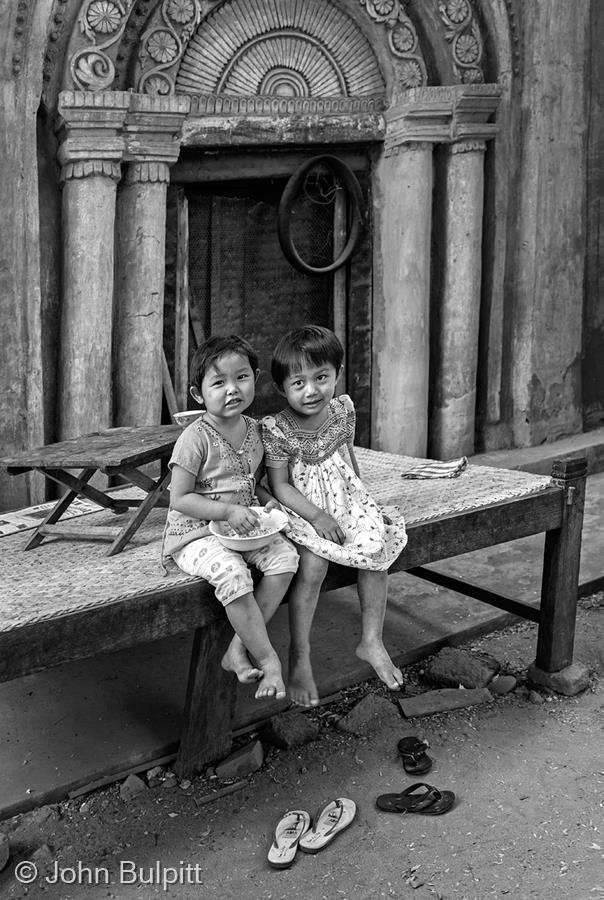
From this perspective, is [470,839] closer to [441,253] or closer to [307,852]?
[307,852]

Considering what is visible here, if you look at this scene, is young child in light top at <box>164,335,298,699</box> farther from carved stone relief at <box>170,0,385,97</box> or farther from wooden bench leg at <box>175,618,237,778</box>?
carved stone relief at <box>170,0,385,97</box>

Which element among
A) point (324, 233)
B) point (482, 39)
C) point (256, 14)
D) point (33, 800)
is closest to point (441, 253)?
point (324, 233)

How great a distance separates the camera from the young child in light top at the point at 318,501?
3012 millimetres

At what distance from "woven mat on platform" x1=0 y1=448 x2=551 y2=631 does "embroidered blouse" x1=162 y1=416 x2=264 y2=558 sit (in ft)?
0.41

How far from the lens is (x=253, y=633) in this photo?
9.21ft

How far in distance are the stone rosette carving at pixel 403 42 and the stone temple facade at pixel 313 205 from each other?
0.04ft

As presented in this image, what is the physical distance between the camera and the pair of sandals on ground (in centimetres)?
273

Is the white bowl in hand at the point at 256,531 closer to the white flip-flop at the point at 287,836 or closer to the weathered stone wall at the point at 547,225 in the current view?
the white flip-flop at the point at 287,836

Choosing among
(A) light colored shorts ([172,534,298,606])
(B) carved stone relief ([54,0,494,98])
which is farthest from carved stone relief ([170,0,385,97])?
(A) light colored shorts ([172,534,298,606])

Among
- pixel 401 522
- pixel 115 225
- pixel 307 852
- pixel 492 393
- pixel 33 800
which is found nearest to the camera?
pixel 307 852

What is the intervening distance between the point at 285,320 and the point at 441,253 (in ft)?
3.71

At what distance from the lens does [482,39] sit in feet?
20.4

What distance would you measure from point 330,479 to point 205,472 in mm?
451

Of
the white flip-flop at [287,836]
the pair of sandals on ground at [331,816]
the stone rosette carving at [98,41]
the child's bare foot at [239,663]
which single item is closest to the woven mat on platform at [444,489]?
the child's bare foot at [239,663]
